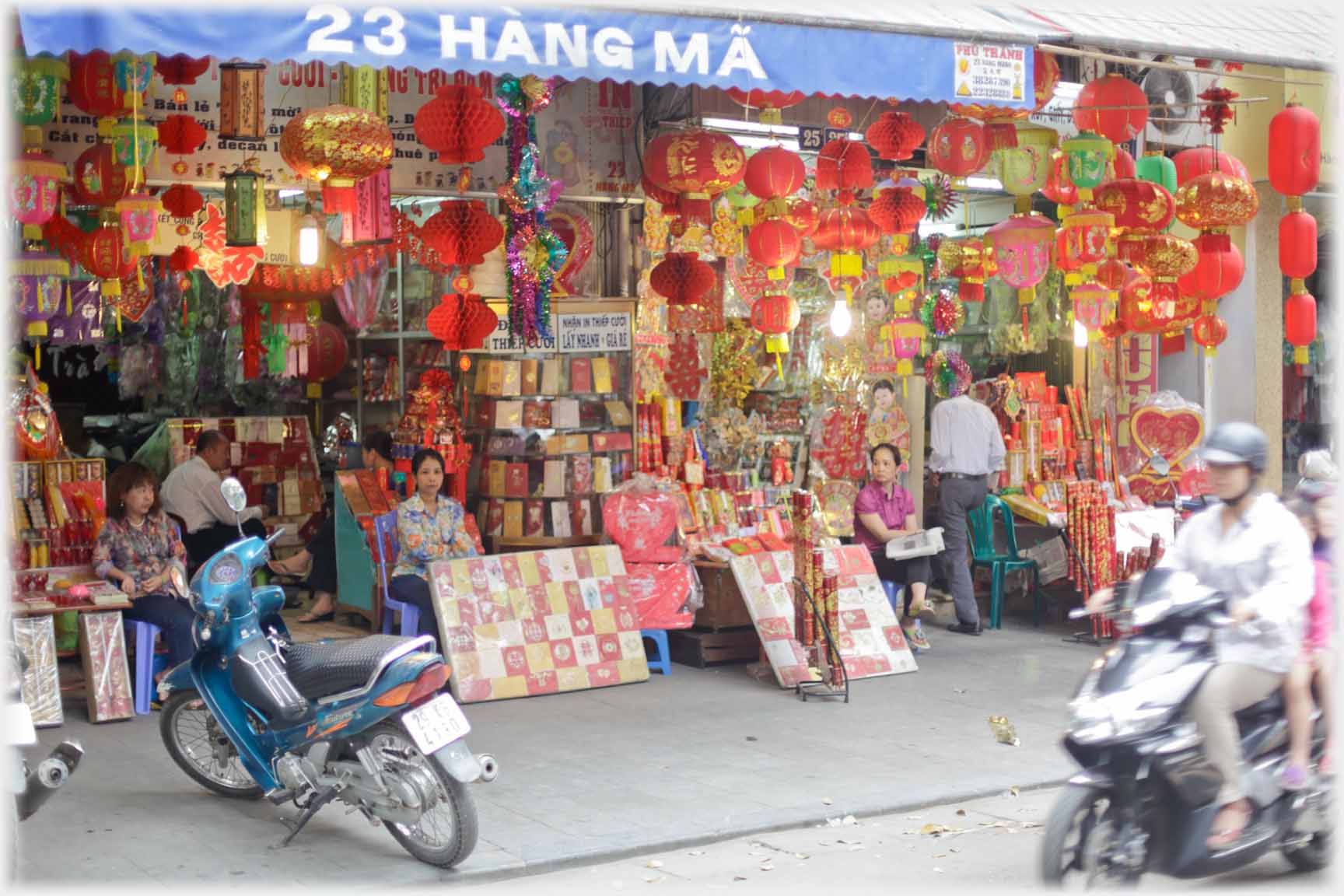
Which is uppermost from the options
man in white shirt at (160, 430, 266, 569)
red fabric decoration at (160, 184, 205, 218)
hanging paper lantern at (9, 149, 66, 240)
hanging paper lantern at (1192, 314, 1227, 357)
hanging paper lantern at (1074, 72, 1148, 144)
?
hanging paper lantern at (1074, 72, 1148, 144)

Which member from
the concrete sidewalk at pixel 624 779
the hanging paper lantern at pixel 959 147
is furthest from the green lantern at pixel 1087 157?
the concrete sidewalk at pixel 624 779

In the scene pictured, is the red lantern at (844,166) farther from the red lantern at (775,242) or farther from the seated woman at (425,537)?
the seated woman at (425,537)

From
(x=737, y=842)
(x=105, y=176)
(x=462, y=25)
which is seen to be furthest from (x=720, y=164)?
(x=737, y=842)

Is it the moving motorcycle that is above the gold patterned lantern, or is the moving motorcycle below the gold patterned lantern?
below

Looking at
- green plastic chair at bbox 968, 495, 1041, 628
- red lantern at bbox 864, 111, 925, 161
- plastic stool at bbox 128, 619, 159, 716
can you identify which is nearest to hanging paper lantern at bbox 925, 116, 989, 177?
red lantern at bbox 864, 111, 925, 161

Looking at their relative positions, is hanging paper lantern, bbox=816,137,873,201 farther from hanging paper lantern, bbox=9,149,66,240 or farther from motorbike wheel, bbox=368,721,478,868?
motorbike wheel, bbox=368,721,478,868

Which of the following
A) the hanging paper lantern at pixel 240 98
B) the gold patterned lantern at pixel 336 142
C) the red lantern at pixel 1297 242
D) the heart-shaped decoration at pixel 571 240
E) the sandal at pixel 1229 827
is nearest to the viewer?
the sandal at pixel 1229 827

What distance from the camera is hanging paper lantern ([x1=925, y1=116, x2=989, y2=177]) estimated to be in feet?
26.4

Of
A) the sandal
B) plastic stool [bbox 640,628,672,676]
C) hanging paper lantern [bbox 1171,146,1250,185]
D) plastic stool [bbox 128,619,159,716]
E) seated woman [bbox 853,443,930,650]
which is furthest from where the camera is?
seated woman [bbox 853,443,930,650]

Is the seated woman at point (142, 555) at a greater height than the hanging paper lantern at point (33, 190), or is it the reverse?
the hanging paper lantern at point (33, 190)

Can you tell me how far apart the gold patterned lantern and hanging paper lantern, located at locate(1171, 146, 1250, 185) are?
16.0ft

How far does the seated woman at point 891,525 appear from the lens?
9.81 meters

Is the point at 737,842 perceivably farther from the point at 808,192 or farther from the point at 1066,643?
the point at 808,192

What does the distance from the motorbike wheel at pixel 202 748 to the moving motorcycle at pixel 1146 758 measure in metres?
3.32
